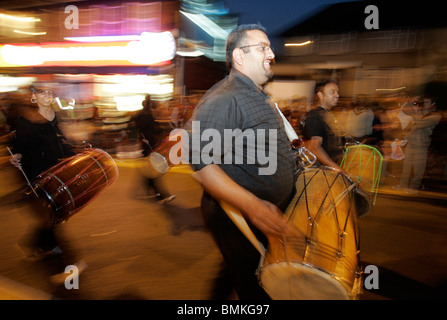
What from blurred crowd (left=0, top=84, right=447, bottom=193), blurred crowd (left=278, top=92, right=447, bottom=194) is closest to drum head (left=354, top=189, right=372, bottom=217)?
blurred crowd (left=0, top=84, right=447, bottom=193)

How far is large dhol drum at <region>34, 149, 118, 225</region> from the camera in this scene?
3.23m

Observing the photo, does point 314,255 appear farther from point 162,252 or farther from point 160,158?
point 160,158

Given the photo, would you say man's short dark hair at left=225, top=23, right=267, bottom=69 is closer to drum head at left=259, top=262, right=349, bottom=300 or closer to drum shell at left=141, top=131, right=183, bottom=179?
drum head at left=259, top=262, right=349, bottom=300

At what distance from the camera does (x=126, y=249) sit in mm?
3967

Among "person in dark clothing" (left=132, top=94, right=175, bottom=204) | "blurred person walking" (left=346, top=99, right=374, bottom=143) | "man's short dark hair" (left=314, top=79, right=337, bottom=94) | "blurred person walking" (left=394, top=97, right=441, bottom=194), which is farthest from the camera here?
"blurred person walking" (left=346, top=99, right=374, bottom=143)

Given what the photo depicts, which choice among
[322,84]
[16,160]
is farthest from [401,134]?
[16,160]

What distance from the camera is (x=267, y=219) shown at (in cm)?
159

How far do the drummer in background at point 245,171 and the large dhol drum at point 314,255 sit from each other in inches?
3.9

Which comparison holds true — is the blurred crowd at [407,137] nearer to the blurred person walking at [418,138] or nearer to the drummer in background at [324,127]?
the blurred person walking at [418,138]

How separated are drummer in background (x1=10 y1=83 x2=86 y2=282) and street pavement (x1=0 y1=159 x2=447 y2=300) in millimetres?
142

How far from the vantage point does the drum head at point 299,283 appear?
1620 millimetres

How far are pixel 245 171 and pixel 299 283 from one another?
0.62m

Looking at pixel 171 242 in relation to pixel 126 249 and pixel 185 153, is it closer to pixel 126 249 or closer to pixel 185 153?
pixel 126 249

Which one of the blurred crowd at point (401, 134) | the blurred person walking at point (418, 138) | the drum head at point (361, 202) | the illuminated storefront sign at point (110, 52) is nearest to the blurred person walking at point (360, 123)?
the blurred crowd at point (401, 134)
